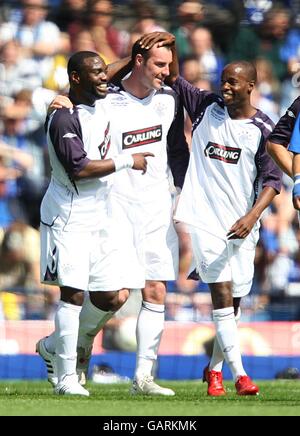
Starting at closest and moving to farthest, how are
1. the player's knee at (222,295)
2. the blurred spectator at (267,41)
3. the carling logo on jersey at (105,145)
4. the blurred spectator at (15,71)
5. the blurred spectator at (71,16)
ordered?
the carling logo on jersey at (105,145), the player's knee at (222,295), the blurred spectator at (15,71), the blurred spectator at (71,16), the blurred spectator at (267,41)

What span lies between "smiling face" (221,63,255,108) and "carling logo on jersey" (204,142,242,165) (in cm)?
34

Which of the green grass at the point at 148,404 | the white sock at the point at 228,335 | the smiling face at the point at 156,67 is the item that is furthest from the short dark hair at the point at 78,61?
the green grass at the point at 148,404

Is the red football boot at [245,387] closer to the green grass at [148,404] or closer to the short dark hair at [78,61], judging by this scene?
the green grass at [148,404]

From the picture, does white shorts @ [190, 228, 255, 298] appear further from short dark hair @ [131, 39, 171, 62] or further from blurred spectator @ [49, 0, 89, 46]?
blurred spectator @ [49, 0, 89, 46]

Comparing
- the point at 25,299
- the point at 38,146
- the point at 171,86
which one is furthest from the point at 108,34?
the point at 171,86

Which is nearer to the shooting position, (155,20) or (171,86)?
(171,86)

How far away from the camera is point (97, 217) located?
26.4ft

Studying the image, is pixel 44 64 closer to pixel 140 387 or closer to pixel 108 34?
pixel 108 34

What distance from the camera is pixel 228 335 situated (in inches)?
331

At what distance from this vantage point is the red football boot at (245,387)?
8227 millimetres

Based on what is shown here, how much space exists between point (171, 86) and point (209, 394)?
230cm

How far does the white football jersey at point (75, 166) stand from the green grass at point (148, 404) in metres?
1.20

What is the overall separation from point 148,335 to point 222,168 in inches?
52.1

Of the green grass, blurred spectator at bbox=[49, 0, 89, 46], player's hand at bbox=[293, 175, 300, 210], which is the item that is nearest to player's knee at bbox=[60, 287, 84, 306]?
the green grass
